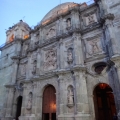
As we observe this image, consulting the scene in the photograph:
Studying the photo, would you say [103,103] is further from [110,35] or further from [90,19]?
[90,19]

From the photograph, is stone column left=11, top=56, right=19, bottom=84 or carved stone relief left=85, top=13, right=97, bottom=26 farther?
stone column left=11, top=56, right=19, bottom=84

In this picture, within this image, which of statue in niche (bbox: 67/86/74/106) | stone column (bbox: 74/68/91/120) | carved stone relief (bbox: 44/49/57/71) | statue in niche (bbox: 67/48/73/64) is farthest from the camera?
carved stone relief (bbox: 44/49/57/71)

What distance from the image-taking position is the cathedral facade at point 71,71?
11.9 m

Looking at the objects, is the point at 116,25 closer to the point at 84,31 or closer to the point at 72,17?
the point at 84,31

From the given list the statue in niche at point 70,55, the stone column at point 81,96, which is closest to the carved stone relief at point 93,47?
the statue in niche at point 70,55

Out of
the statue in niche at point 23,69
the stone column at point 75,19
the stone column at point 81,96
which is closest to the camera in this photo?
the stone column at point 81,96

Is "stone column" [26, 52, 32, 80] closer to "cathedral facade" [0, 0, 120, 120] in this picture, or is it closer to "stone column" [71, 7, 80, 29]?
"cathedral facade" [0, 0, 120, 120]

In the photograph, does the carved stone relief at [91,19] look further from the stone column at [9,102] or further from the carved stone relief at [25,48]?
the stone column at [9,102]

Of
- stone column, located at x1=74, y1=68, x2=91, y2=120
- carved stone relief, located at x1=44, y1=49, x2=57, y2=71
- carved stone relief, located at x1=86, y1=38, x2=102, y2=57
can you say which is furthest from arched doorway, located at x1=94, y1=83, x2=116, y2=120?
carved stone relief, located at x1=44, y1=49, x2=57, y2=71

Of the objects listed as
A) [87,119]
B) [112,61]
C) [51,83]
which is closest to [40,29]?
[51,83]

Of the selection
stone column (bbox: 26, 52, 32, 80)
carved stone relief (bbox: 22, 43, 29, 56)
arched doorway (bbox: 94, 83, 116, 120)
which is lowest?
arched doorway (bbox: 94, 83, 116, 120)

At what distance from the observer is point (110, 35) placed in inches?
475

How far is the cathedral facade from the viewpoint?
11.9 m

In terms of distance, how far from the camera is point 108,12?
539 inches
